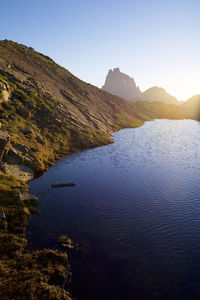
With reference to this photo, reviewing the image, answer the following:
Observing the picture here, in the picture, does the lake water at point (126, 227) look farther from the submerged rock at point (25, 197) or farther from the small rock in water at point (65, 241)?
the submerged rock at point (25, 197)

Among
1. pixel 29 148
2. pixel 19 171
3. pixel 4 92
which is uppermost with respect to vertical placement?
pixel 4 92

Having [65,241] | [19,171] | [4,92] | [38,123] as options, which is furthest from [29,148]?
[65,241]

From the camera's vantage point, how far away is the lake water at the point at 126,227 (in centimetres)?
1460

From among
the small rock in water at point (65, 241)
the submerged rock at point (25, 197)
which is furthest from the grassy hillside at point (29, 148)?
the small rock in water at point (65, 241)

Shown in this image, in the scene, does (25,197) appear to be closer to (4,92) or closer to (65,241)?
(65,241)

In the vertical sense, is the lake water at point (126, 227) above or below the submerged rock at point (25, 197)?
below

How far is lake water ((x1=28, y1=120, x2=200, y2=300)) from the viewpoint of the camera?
14.6 metres

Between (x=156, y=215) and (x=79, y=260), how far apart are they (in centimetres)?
1119

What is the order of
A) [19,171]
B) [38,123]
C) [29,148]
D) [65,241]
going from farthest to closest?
[38,123] < [29,148] < [19,171] < [65,241]

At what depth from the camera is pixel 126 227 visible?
2123cm

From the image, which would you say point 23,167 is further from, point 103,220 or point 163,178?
point 163,178

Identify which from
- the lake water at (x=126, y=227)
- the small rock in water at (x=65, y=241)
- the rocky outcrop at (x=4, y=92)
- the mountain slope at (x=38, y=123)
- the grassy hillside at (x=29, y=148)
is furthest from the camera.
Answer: the rocky outcrop at (x=4, y=92)

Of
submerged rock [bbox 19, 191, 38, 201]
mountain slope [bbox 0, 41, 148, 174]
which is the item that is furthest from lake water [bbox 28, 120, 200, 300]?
mountain slope [bbox 0, 41, 148, 174]

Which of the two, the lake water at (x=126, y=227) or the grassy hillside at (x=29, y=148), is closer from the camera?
the grassy hillside at (x=29, y=148)
